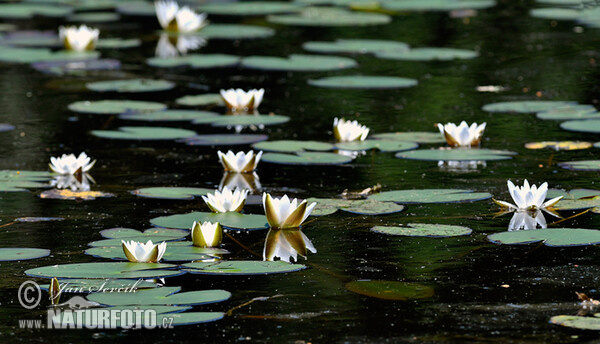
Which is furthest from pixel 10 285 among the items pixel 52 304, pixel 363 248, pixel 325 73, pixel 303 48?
pixel 303 48

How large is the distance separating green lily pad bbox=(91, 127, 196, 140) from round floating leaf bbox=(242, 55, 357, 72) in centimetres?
199

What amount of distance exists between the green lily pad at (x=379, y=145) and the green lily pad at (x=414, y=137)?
0.32ft

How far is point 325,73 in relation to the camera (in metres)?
7.76

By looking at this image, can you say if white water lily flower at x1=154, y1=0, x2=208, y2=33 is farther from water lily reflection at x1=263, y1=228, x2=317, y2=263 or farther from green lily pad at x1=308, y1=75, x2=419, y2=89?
water lily reflection at x1=263, y1=228, x2=317, y2=263

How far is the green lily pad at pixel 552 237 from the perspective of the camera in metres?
3.71

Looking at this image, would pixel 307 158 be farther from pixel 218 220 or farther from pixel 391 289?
pixel 391 289

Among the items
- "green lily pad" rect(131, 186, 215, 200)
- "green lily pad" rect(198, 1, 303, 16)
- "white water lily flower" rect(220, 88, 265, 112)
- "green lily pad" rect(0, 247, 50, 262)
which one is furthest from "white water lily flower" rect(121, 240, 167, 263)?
"green lily pad" rect(198, 1, 303, 16)

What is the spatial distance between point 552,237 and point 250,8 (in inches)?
304

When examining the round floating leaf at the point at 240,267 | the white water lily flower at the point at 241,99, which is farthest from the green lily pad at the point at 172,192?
the white water lily flower at the point at 241,99

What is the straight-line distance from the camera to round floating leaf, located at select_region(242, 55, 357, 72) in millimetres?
7801

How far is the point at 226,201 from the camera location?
13.8ft

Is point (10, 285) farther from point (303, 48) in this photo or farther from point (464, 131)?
point (303, 48)

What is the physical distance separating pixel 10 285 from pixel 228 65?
4.90 m

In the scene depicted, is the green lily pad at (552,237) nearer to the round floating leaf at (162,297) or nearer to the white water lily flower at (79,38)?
the round floating leaf at (162,297)
